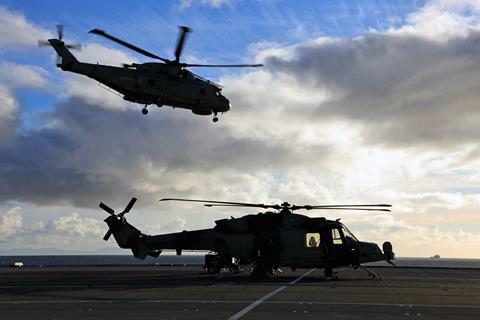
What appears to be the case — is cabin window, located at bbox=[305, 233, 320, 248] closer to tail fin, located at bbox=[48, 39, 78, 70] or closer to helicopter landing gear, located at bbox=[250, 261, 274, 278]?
helicopter landing gear, located at bbox=[250, 261, 274, 278]

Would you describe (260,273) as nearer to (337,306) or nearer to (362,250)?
(362,250)

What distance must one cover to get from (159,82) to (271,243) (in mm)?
15459

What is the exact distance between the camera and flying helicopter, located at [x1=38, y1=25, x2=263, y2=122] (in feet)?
133

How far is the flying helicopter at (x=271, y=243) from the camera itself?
1379 inches

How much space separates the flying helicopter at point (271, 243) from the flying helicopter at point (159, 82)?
30.8ft

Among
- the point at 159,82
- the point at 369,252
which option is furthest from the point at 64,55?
the point at 369,252

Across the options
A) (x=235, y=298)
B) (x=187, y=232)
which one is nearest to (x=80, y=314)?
(x=235, y=298)

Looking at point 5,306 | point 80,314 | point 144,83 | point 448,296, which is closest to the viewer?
point 80,314

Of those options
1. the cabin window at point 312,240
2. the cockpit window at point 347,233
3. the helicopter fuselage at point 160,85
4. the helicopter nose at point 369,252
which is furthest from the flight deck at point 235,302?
the helicopter fuselage at point 160,85

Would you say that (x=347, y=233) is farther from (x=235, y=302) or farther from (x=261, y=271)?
(x=235, y=302)

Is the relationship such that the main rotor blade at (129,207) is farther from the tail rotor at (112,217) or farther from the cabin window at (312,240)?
the cabin window at (312,240)

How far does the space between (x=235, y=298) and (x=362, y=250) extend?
15.3 metres

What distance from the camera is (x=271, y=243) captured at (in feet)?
117

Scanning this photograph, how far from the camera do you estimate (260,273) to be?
3625cm
